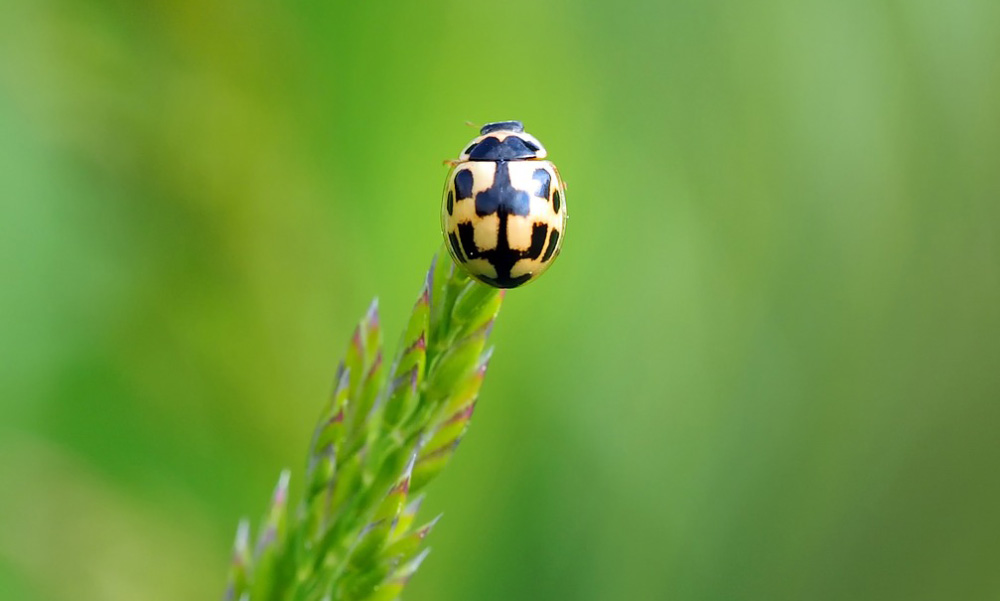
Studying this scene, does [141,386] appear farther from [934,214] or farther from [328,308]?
[934,214]

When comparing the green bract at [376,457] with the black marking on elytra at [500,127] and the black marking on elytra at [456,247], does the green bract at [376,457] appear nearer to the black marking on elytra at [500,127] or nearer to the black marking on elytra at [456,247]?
the black marking on elytra at [456,247]

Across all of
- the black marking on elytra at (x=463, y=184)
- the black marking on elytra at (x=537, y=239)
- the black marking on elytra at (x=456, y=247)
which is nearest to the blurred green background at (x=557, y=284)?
the black marking on elytra at (x=463, y=184)

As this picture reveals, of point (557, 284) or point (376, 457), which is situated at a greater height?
point (557, 284)

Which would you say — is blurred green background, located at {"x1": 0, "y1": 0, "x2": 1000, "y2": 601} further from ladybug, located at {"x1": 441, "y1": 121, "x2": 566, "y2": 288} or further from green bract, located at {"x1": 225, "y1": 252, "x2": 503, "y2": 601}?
green bract, located at {"x1": 225, "y1": 252, "x2": 503, "y2": 601}

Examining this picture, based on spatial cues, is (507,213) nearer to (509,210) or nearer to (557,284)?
(509,210)

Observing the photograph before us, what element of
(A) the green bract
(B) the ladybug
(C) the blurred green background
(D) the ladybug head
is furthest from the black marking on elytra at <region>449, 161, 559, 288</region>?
(C) the blurred green background

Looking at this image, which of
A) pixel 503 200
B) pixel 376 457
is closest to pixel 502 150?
pixel 503 200
